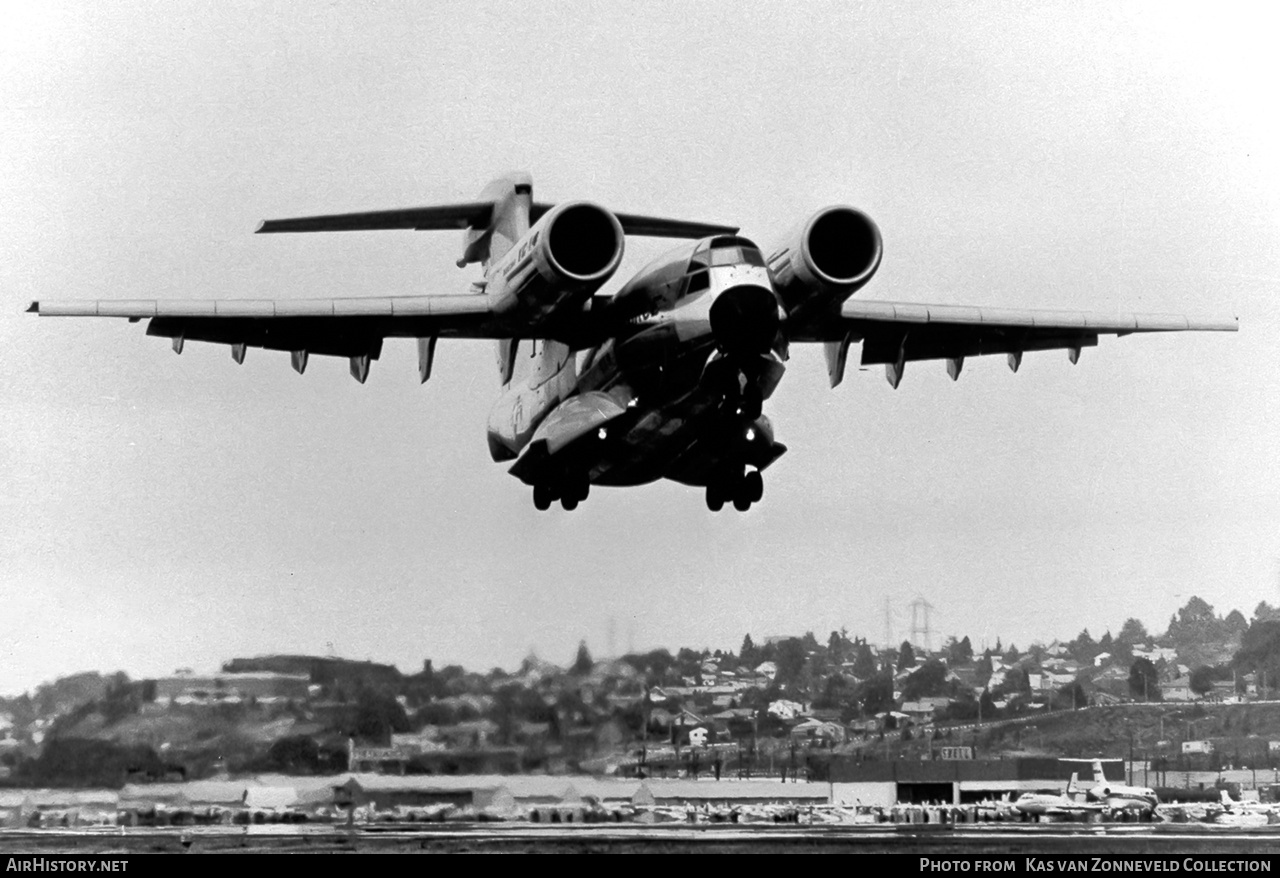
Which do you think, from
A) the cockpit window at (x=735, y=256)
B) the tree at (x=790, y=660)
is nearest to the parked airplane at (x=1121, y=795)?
the tree at (x=790, y=660)

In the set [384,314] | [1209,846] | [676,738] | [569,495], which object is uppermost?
[384,314]

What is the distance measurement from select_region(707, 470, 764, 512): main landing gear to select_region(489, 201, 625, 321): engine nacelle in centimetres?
270

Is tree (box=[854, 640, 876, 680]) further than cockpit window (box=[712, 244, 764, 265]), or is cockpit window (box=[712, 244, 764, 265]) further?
tree (box=[854, 640, 876, 680])

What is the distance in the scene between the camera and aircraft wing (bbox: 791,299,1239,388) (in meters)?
17.1

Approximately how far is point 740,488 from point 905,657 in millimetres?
2239

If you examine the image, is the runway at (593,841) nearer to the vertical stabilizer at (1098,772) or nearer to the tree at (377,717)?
the tree at (377,717)

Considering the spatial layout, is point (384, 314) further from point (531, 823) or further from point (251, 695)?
point (531, 823)

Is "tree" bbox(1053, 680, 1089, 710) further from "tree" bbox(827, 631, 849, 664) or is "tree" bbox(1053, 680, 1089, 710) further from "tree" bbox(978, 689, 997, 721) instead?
"tree" bbox(827, 631, 849, 664)

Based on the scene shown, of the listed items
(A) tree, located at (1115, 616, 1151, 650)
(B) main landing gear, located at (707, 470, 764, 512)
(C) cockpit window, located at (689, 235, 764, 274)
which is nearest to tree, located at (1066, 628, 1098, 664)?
(A) tree, located at (1115, 616, 1151, 650)

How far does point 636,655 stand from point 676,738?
35.9 inches
